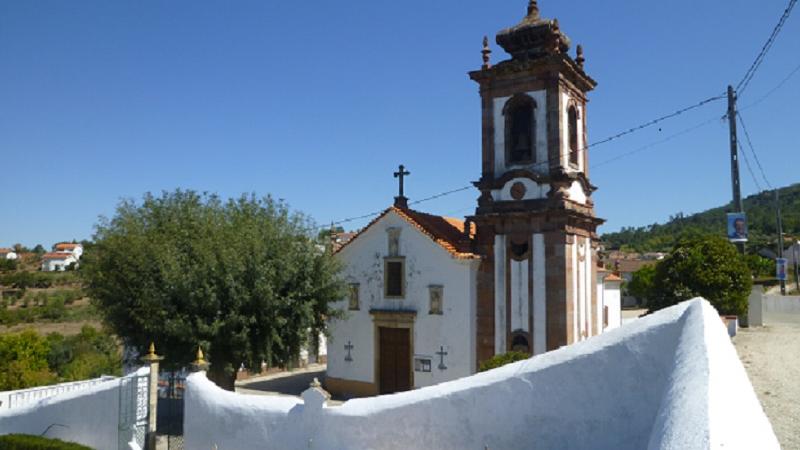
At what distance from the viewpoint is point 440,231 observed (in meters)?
21.3

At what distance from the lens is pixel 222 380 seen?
1645 cm

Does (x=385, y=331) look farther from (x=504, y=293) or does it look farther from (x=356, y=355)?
(x=504, y=293)

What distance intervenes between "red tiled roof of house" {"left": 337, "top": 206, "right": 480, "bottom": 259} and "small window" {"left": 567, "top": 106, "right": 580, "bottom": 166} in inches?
176

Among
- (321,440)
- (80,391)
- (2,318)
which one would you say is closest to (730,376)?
(321,440)

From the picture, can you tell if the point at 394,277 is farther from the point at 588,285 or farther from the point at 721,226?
the point at 721,226

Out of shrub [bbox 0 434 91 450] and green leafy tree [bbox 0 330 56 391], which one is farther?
green leafy tree [bbox 0 330 56 391]

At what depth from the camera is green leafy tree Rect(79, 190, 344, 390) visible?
1551cm

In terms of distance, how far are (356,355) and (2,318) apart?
49126 millimetres

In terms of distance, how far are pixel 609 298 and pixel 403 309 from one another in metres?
10.7

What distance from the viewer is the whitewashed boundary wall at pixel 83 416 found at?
44.1 ft

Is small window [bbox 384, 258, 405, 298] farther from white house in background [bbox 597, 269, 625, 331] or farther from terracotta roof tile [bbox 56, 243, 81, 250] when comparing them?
terracotta roof tile [bbox 56, 243, 81, 250]

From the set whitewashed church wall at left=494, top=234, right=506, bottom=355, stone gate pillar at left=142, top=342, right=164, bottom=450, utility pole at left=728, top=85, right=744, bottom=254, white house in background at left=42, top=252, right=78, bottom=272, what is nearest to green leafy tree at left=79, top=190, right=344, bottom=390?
stone gate pillar at left=142, top=342, right=164, bottom=450

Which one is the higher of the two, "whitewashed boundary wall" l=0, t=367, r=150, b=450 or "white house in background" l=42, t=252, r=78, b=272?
"white house in background" l=42, t=252, r=78, b=272

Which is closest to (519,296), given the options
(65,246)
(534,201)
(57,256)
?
(534,201)
